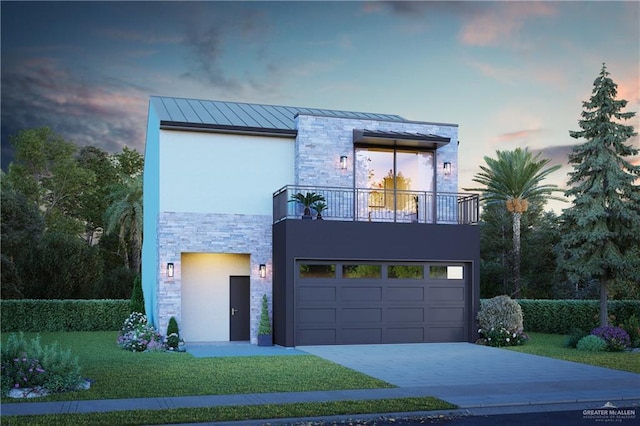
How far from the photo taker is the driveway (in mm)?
12297

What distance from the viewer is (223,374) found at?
48.2 ft

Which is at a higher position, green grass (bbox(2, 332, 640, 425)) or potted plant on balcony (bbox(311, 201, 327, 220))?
potted plant on balcony (bbox(311, 201, 327, 220))

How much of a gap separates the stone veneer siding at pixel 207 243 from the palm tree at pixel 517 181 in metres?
16.5

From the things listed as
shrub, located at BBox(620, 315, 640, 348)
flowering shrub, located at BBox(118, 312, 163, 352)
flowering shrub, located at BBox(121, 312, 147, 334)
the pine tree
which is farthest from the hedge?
flowering shrub, located at BBox(118, 312, 163, 352)

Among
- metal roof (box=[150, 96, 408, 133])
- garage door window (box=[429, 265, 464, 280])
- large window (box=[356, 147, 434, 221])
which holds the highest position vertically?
metal roof (box=[150, 96, 408, 133])

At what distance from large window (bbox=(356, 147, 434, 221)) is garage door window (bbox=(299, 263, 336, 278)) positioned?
260 cm

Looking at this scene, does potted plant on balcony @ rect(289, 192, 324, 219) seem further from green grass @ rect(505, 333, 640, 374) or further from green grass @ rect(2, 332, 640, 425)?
green grass @ rect(505, 333, 640, 374)

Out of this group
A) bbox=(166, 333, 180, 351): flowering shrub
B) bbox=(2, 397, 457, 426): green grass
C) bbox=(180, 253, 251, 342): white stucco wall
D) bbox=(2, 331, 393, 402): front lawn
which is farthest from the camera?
bbox=(180, 253, 251, 342): white stucco wall

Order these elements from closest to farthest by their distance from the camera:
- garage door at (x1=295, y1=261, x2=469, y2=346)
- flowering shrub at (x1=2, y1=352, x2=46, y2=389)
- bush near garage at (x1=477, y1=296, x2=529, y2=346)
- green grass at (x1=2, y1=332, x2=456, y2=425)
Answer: green grass at (x1=2, y1=332, x2=456, y2=425) → flowering shrub at (x1=2, y1=352, x2=46, y2=389) → garage door at (x1=295, y1=261, x2=469, y2=346) → bush near garage at (x1=477, y1=296, x2=529, y2=346)

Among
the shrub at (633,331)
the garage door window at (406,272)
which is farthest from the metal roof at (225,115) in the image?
the shrub at (633,331)

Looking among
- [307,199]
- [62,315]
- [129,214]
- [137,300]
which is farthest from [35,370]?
[129,214]

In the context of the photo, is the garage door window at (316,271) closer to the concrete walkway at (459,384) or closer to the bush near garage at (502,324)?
the concrete walkway at (459,384)

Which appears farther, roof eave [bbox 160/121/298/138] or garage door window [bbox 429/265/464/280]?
garage door window [bbox 429/265/464/280]

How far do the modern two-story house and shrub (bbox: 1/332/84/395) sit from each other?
9002mm
